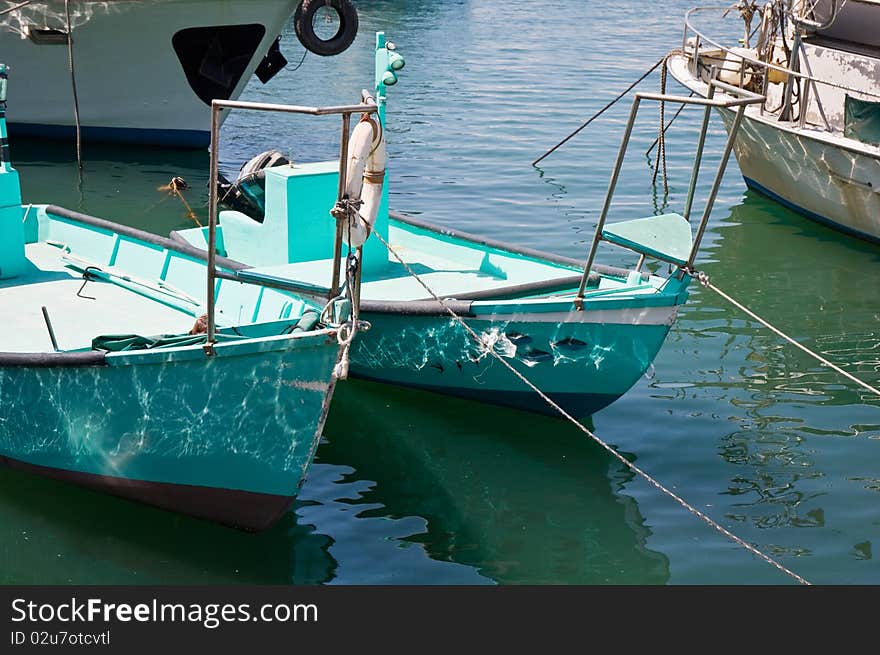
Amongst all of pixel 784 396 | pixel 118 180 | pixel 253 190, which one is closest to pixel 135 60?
pixel 118 180

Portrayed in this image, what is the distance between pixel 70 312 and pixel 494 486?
Result: 3.32m

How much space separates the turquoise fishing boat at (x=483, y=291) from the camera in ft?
27.2

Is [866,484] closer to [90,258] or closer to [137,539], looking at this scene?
[137,539]

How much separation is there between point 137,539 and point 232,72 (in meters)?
11.5

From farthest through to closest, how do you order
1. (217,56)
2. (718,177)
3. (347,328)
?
(217,56) < (718,177) < (347,328)

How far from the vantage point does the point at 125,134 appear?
1822 cm

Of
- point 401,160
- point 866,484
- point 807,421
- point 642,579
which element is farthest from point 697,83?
point 642,579

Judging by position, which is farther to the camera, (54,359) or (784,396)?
(784,396)

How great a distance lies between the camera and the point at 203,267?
9.92 metres

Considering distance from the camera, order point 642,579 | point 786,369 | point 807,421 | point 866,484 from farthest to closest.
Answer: point 786,369
point 807,421
point 866,484
point 642,579

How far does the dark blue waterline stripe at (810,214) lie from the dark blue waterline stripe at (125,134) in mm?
7756

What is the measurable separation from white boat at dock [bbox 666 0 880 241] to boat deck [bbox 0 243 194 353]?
713 cm

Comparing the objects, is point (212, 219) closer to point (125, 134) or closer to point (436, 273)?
point (436, 273)

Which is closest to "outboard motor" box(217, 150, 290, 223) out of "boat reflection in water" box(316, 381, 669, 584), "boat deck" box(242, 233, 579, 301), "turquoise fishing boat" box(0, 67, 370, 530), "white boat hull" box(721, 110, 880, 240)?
"boat deck" box(242, 233, 579, 301)
